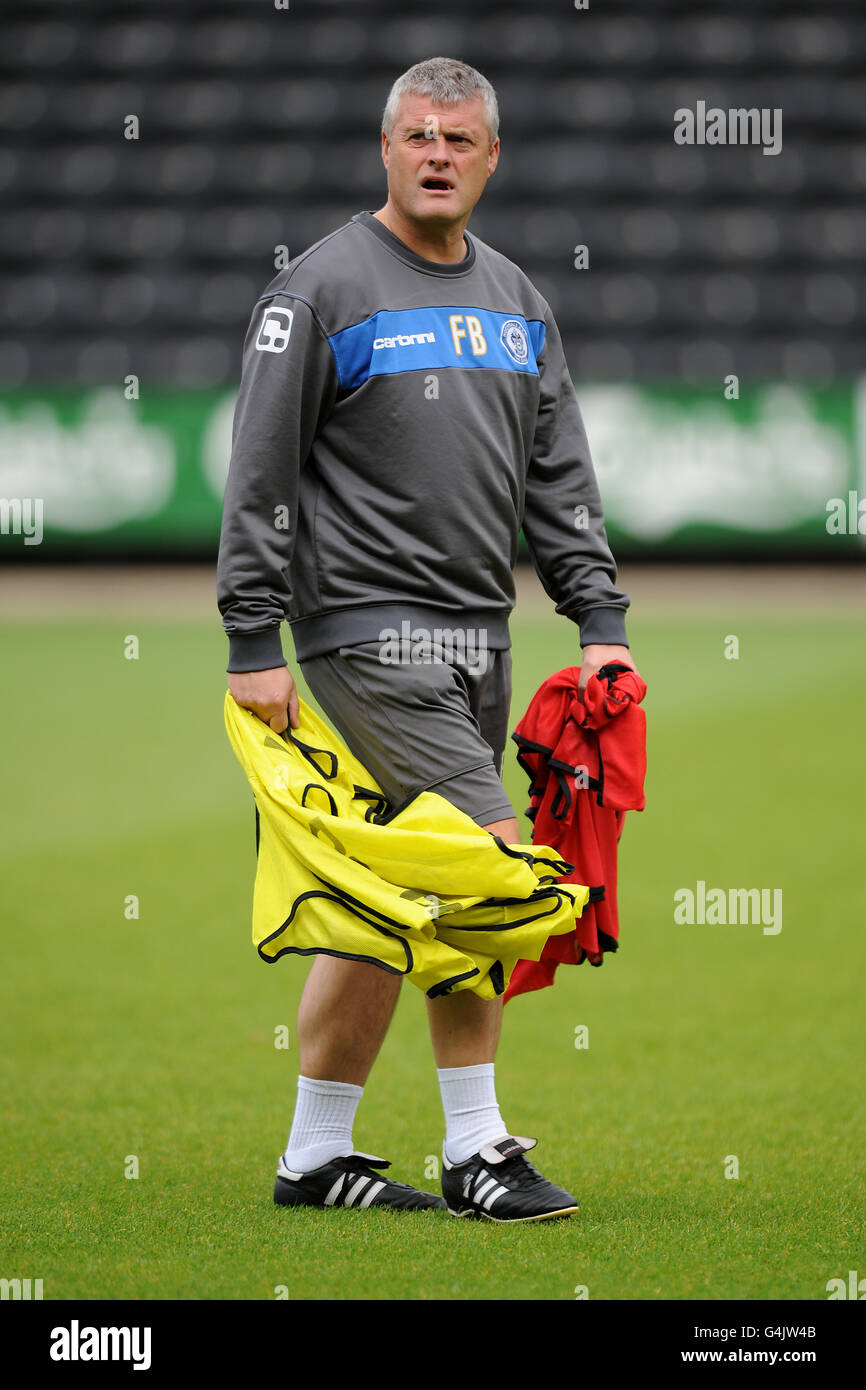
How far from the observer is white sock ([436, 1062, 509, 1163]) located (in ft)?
10.3

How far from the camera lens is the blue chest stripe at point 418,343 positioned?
3.09 meters

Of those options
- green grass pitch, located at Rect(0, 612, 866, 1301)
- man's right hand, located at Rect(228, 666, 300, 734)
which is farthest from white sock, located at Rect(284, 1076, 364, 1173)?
man's right hand, located at Rect(228, 666, 300, 734)

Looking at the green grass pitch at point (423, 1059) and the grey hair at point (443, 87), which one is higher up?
the grey hair at point (443, 87)

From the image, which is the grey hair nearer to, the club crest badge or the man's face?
the man's face

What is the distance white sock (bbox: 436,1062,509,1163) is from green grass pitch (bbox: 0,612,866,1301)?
15cm

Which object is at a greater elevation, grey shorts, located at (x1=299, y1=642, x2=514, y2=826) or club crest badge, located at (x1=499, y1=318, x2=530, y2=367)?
club crest badge, located at (x1=499, y1=318, x2=530, y2=367)

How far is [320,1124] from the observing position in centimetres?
323

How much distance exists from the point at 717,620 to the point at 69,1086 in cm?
942

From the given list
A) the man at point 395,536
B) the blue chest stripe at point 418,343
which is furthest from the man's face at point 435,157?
the blue chest stripe at point 418,343

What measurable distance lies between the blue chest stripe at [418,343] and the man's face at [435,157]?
18 cm

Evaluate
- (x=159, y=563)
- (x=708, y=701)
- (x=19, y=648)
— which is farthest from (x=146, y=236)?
(x=708, y=701)

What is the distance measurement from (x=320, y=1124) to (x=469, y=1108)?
288mm

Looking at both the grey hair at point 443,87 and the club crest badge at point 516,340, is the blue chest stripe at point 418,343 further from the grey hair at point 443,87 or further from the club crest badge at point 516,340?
the grey hair at point 443,87

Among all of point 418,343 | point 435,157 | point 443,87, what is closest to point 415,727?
point 418,343
